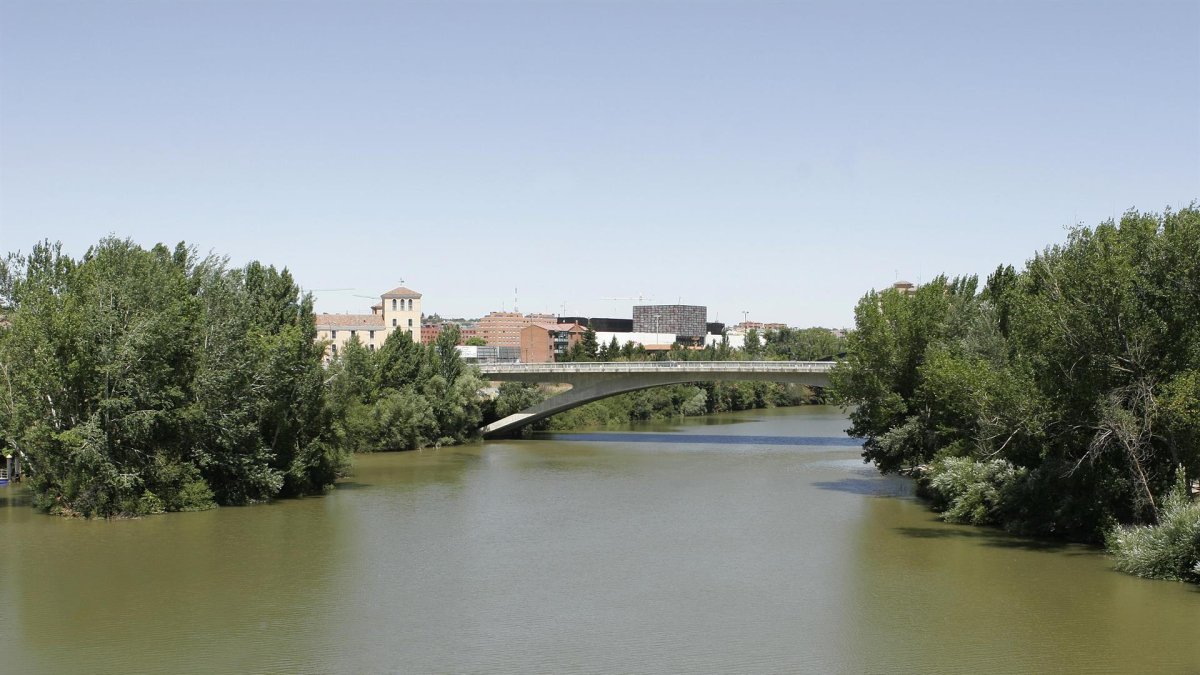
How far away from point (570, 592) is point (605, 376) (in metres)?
40.6

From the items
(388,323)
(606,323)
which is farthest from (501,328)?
(388,323)

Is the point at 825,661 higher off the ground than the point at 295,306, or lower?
lower

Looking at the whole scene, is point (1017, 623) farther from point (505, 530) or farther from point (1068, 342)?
point (505, 530)

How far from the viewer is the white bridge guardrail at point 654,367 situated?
2261 inches

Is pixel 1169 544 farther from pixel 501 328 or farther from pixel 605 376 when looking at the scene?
pixel 501 328

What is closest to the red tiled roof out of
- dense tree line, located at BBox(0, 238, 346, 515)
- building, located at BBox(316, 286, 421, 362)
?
building, located at BBox(316, 286, 421, 362)

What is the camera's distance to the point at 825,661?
1709 centimetres

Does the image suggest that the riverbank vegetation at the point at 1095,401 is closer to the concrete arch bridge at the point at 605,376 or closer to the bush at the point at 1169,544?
the bush at the point at 1169,544

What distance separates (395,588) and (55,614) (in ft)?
20.6

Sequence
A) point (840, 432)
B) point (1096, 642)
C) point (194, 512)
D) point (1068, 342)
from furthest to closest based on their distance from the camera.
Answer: point (840, 432), point (194, 512), point (1068, 342), point (1096, 642)

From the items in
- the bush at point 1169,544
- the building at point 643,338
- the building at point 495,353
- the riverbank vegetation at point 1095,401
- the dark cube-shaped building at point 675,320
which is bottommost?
the bush at point 1169,544

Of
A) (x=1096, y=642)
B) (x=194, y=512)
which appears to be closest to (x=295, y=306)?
(x=194, y=512)

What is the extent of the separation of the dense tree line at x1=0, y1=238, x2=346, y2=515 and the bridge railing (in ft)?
89.0

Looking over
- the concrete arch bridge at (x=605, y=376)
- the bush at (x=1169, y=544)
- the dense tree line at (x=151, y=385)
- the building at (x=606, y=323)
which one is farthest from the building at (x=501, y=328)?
the bush at (x=1169, y=544)
